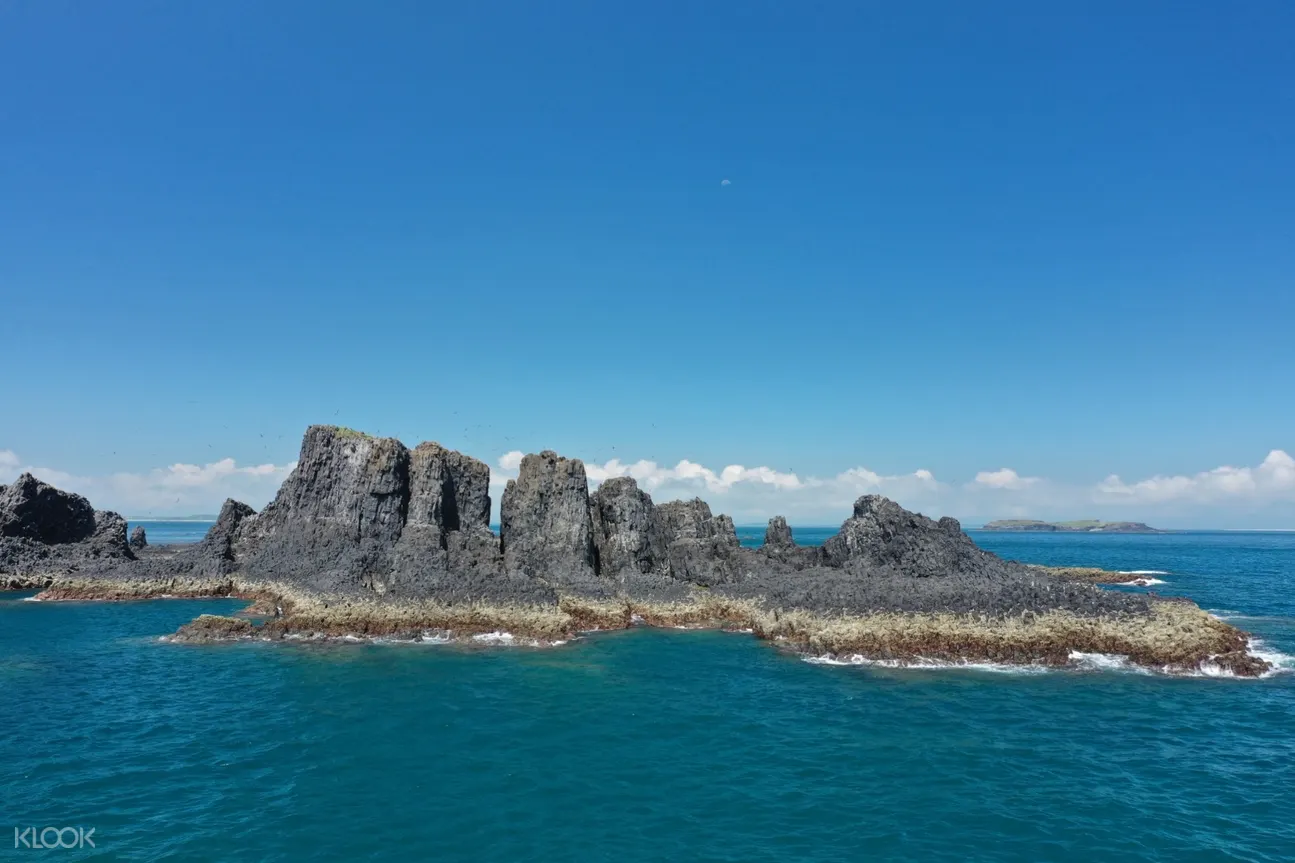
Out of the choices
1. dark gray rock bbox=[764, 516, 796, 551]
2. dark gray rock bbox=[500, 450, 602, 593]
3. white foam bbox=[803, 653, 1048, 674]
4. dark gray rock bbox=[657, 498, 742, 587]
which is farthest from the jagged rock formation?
white foam bbox=[803, 653, 1048, 674]

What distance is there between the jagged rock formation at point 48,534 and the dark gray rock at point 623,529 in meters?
55.7

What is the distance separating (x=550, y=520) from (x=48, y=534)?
210 feet

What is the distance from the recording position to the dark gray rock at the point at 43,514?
73.4 metres

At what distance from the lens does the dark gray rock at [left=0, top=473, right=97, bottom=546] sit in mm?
73438

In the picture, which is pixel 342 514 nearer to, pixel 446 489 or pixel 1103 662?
pixel 446 489

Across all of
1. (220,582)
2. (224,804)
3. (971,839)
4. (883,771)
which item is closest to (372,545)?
(220,582)

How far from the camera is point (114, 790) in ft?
70.5

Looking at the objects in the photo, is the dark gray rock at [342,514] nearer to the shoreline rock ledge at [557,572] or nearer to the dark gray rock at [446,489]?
the shoreline rock ledge at [557,572]

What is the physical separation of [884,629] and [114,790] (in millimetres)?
38758

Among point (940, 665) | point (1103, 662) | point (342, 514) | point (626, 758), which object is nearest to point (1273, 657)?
point (1103, 662)

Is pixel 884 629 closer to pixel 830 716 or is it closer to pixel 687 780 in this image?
pixel 830 716

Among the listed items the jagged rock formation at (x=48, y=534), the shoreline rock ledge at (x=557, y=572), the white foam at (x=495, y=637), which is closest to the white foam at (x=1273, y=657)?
the shoreline rock ledge at (x=557, y=572)

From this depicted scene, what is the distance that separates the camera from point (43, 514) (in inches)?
2990

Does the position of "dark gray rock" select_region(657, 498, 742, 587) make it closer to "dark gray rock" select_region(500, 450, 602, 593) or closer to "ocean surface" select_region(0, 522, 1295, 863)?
"dark gray rock" select_region(500, 450, 602, 593)
